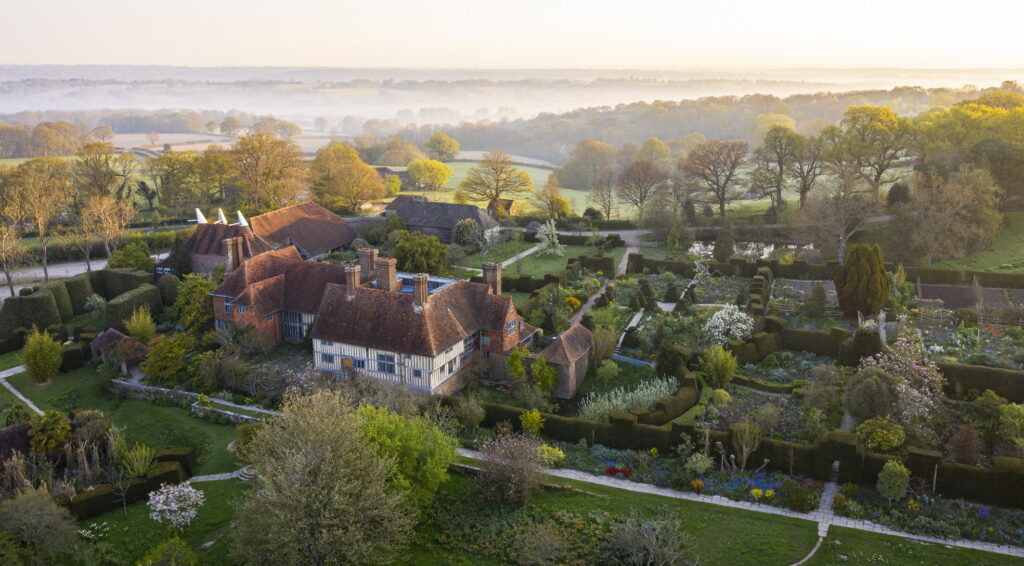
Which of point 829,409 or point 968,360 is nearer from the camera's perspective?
point 829,409

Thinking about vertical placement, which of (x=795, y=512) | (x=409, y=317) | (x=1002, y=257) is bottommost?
(x=795, y=512)

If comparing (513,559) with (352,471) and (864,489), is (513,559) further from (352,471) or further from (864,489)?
(864,489)

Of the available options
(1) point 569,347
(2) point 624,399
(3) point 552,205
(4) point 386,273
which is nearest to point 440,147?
(3) point 552,205

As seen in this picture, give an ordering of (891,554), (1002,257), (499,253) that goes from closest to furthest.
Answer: (891,554) → (1002,257) → (499,253)

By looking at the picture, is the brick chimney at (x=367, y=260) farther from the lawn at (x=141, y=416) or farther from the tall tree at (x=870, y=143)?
the tall tree at (x=870, y=143)

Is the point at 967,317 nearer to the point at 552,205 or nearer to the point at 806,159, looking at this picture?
the point at 806,159

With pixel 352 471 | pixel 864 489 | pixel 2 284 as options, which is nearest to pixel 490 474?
pixel 352 471
